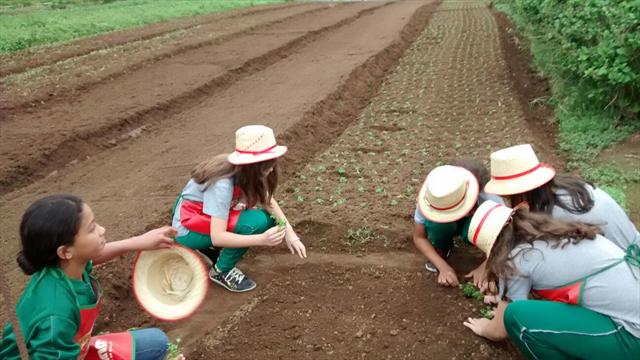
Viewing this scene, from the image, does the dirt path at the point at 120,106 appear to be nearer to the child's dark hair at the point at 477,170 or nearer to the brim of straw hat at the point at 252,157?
the brim of straw hat at the point at 252,157

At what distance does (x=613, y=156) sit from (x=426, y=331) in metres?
3.48

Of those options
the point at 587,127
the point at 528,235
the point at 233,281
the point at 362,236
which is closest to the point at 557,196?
the point at 528,235

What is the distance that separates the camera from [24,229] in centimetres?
226

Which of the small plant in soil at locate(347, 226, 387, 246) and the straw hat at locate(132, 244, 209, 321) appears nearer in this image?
the straw hat at locate(132, 244, 209, 321)

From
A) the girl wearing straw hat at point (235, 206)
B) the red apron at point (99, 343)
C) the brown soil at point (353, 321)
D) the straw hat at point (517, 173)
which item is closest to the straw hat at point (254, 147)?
the girl wearing straw hat at point (235, 206)

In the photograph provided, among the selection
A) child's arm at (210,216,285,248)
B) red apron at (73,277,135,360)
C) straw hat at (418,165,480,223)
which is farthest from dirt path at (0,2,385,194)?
straw hat at (418,165,480,223)

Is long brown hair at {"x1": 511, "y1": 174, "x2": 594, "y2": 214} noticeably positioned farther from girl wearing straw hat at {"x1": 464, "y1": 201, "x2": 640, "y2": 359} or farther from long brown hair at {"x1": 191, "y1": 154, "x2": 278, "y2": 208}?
long brown hair at {"x1": 191, "y1": 154, "x2": 278, "y2": 208}

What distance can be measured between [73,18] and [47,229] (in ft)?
60.1

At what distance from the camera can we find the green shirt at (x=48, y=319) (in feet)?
7.20

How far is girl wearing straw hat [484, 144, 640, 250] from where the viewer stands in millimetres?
2924

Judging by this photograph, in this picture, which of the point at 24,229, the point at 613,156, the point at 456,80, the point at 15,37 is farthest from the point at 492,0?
the point at 24,229

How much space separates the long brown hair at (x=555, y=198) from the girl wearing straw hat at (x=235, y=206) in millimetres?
1394

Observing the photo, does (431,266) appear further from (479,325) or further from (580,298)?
(580,298)

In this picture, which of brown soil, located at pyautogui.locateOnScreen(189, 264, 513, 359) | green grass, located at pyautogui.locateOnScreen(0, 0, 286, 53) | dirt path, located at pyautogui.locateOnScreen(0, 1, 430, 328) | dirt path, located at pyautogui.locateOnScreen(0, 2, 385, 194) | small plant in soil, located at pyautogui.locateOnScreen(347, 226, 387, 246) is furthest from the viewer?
green grass, located at pyautogui.locateOnScreen(0, 0, 286, 53)
